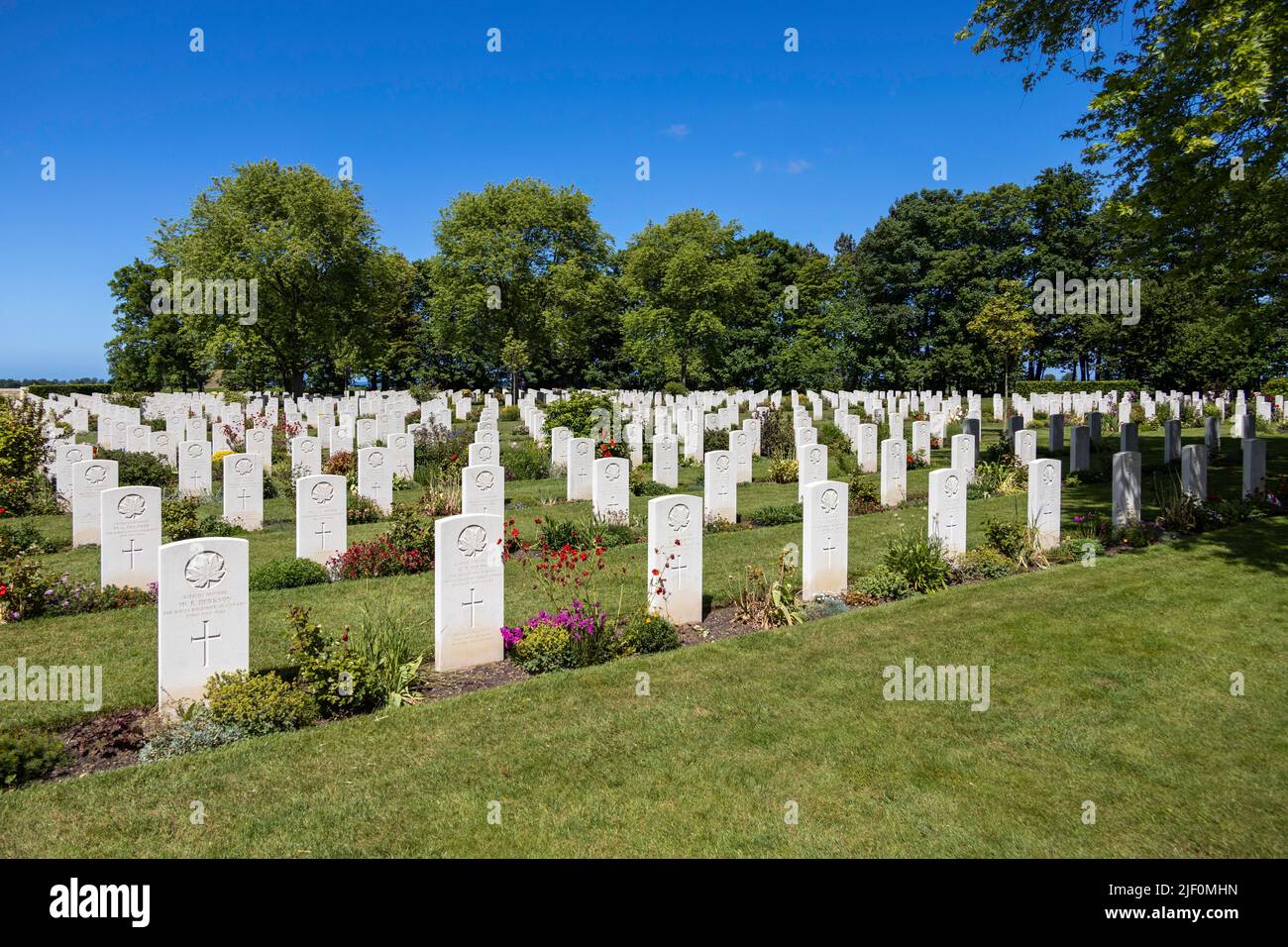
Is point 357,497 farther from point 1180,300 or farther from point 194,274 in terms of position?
point 1180,300

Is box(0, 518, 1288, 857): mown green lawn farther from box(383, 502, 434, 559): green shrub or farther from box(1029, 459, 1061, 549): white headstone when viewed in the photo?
box(383, 502, 434, 559): green shrub

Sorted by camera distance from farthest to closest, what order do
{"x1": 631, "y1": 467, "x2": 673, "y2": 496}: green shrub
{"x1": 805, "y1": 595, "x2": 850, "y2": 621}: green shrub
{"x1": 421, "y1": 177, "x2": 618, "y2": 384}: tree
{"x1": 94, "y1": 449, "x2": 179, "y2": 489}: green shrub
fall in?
1. {"x1": 421, "y1": 177, "x2": 618, "y2": 384}: tree
2. {"x1": 631, "y1": 467, "x2": 673, "y2": 496}: green shrub
3. {"x1": 94, "y1": 449, "x2": 179, "y2": 489}: green shrub
4. {"x1": 805, "y1": 595, "x2": 850, "y2": 621}: green shrub

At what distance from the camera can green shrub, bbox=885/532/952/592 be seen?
32.9 ft

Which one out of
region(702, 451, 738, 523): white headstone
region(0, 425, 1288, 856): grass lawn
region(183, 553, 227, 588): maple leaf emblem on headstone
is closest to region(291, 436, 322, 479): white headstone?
region(0, 425, 1288, 856): grass lawn

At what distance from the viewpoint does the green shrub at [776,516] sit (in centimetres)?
1470

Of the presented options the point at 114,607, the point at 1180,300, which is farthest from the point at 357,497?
the point at 1180,300

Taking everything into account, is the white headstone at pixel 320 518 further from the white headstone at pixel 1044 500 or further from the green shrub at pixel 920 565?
the white headstone at pixel 1044 500

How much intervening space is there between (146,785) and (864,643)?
638cm

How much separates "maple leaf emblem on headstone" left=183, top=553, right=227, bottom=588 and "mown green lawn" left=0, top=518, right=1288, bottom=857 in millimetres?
1451

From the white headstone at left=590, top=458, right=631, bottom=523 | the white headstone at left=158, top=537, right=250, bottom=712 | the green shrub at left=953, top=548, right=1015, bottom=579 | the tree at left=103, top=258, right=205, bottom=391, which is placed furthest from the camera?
the tree at left=103, top=258, right=205, bottom=391

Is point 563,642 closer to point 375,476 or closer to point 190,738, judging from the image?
point 190,738

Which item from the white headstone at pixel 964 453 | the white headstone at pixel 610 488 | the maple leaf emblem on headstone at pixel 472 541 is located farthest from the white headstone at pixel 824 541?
the white headstone at pixel 964 453

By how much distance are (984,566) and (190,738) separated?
379 inches

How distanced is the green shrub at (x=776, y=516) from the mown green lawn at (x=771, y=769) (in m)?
6.72
